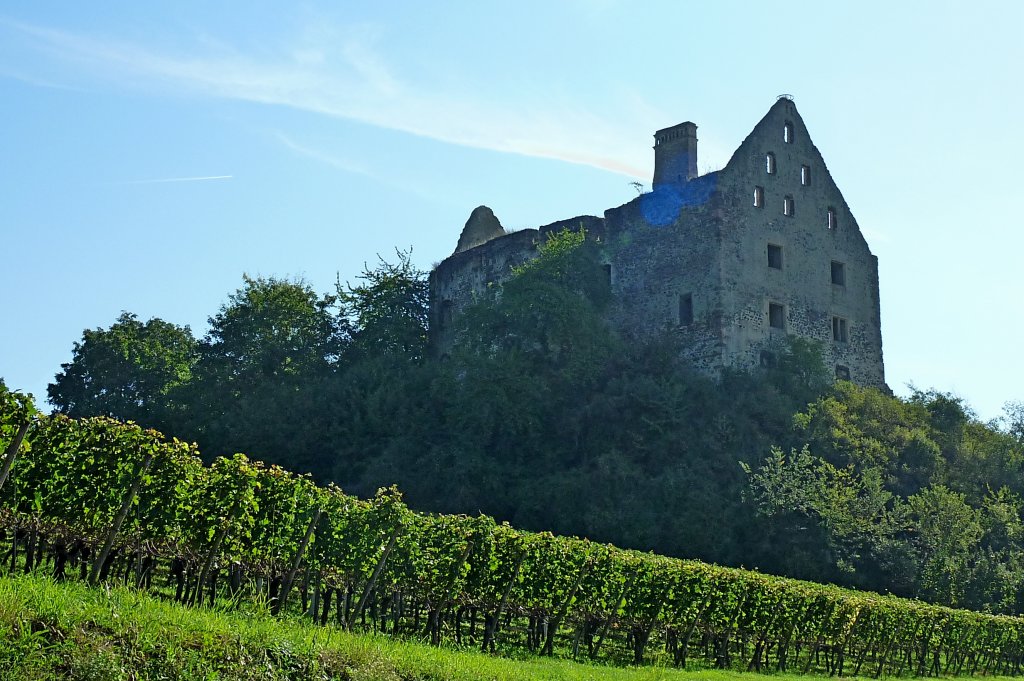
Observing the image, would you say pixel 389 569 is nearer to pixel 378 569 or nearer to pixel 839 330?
pixel 378 569

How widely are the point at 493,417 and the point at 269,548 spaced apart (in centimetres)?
2386

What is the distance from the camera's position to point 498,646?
64.1ft

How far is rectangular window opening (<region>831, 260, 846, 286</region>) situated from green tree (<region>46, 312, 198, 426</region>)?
28514mm

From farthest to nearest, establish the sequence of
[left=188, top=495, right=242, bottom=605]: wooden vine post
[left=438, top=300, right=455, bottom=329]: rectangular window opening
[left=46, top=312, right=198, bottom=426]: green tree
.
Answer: [left=46, top=312, right=198, bottom=426]: green tree → [left=438, top=300, right=455, bottom=329]: rectangular window opening → [left=188, top=495, right=242, bottom=605]: wooden vine post

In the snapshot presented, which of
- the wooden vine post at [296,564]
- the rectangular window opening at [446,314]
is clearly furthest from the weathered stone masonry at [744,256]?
the wooden vine post at [296,564]

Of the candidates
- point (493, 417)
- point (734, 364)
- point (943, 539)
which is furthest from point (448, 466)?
point (943, 539)

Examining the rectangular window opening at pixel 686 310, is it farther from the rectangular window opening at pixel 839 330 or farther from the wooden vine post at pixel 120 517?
the wooden vine post at pixel 120 517

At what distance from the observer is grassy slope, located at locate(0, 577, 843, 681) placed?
9953 mm

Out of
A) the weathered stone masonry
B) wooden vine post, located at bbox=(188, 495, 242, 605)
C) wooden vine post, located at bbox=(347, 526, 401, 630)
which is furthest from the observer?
the weathered stone masonry

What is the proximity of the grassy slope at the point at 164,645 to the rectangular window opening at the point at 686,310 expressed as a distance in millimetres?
30539

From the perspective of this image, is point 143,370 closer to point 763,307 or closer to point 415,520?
point 763,307

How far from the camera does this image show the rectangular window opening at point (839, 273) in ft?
156

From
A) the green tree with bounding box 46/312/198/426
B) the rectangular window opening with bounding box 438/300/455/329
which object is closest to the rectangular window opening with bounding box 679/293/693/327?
the rectangular window opening with bounding box 438/300/455/329

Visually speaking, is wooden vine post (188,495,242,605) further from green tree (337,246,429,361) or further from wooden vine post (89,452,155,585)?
green tree (337,246,429,361)
